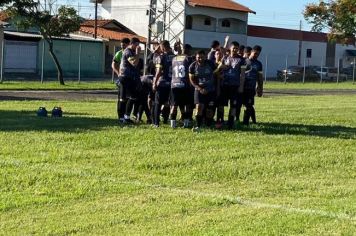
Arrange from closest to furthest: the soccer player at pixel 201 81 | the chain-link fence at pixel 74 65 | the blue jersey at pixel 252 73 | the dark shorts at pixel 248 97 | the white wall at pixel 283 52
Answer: the soccer player at pixel 201 81, the blue jersey at pixel 252 73, the dark shorts at pixel 248 97, the chain-link fence at pixel 74 65, the white wall at pixel 283 52

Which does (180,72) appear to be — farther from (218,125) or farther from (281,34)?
(281,34)

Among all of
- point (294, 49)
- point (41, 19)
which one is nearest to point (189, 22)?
point (294, 49)

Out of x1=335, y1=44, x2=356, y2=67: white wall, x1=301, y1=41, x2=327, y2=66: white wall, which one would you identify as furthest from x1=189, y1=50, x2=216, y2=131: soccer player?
x1=335, y1=44, x2=356, y2=67: white wall

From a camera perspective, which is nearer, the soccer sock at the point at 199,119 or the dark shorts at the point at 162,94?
the soccer sock at the point at 199,119

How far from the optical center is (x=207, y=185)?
9047 mm

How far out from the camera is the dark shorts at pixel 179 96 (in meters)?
14.7

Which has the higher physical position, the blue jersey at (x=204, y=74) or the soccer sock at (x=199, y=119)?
the blue jersey at (x=204, y=74)

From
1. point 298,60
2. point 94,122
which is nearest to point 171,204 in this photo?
point 94,122

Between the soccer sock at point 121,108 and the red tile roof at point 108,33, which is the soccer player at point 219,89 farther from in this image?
the red tile roof at point 108,33

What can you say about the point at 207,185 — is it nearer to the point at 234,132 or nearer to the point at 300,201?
the point at 300,201

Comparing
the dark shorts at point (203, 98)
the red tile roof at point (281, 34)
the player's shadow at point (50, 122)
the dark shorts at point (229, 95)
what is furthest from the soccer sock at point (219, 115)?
the red tile roof at point (281, 34)

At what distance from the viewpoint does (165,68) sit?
49.1 feet

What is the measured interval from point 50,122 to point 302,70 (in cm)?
4528

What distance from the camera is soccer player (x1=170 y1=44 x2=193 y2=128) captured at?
14.5 metres
